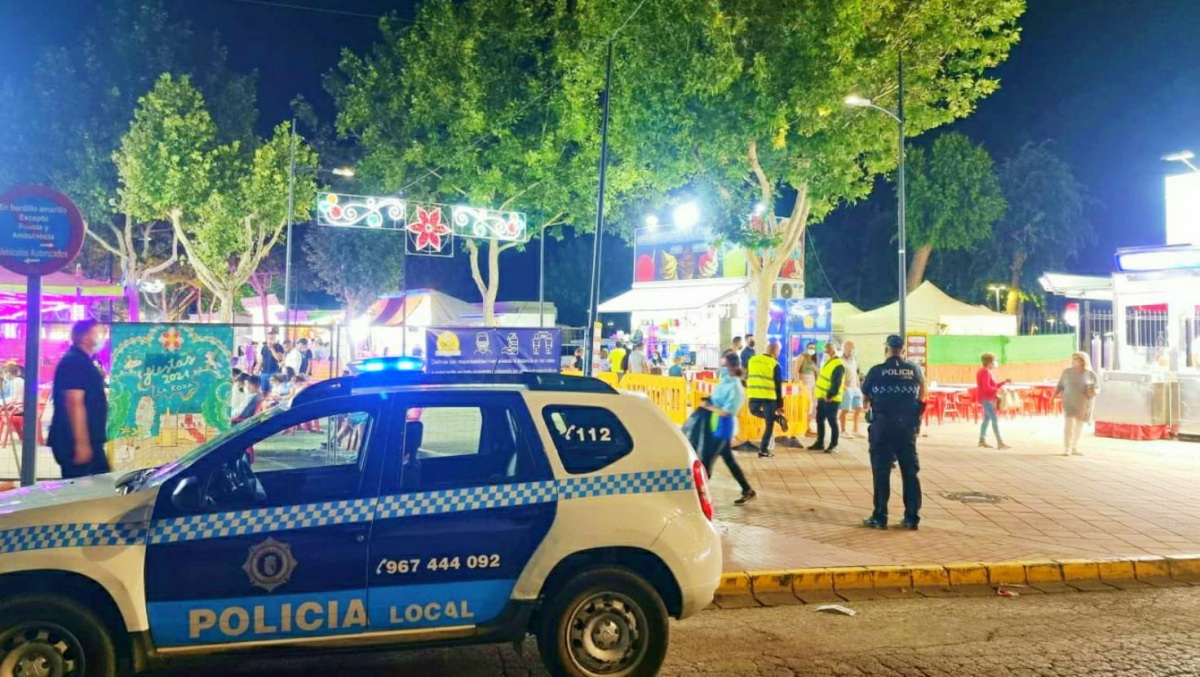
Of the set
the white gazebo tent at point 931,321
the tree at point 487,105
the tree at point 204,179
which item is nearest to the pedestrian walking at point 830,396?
the tree at point 487,105

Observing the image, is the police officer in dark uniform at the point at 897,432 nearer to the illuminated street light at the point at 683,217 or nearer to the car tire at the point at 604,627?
the car tire at the point at 604,627

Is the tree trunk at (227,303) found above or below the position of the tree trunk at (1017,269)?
below

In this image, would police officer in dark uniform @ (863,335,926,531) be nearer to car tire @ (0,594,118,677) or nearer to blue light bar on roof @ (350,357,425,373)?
blue light bar on roof @ (350,357,425,373)

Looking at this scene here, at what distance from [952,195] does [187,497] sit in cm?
4252

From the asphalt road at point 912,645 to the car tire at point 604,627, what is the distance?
465mm

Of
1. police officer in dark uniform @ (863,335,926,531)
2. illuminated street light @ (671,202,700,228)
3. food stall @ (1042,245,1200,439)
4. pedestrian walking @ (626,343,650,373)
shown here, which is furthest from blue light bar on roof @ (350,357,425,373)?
illuminated street light @ (671,202,700,228)

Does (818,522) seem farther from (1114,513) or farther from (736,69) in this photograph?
(736,69)

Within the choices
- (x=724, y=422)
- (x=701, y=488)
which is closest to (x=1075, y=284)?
(x=724, y=422)

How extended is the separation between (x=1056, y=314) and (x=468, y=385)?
44251mm

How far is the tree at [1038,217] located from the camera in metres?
42.3

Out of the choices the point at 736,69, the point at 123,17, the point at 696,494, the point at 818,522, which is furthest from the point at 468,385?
the point at 123,17

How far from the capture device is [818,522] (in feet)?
28.7

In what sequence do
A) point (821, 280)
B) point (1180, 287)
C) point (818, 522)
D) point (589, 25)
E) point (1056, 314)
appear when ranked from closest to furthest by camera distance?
point (818, 522) < point (1180, 287) < point (589, 25) < point (1056, 314) < point (821, 280)

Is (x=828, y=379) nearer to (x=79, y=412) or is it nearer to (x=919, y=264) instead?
(x=79, y=412)
